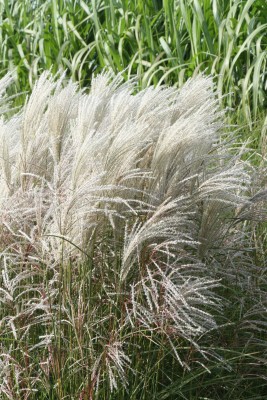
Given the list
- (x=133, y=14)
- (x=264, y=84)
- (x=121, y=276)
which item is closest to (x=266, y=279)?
(x=121, y=276)

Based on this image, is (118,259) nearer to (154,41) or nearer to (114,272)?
(114,272)

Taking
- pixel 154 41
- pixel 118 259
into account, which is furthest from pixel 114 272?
pixel 154 41

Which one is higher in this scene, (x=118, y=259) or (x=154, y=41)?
(x=118, y=259)

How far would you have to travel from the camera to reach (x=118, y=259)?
219 centimetres

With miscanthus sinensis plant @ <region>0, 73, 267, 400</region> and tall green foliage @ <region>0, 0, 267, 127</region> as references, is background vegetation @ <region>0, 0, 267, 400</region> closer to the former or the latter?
miscanthus sinensis plant @ <region>0, 73, 267, 400</region>

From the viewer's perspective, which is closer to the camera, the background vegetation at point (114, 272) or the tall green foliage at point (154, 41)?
the background vegetation at point (114, 272)

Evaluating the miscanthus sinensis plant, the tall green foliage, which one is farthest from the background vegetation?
the tall green foliage

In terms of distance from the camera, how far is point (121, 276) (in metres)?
1.98

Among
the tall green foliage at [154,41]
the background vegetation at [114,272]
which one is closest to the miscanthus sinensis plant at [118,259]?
the background vegetation at [114,272]

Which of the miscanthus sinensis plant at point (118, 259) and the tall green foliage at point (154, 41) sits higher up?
the miscanthus sinensis plant at point (118, 259)

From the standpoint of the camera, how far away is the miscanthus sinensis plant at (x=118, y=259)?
199cm

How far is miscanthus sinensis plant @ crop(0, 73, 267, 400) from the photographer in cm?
199

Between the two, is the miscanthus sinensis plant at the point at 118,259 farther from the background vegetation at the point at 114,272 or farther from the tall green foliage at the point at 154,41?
the tall green foliage at the point at 154,41

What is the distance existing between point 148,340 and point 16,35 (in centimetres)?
536
